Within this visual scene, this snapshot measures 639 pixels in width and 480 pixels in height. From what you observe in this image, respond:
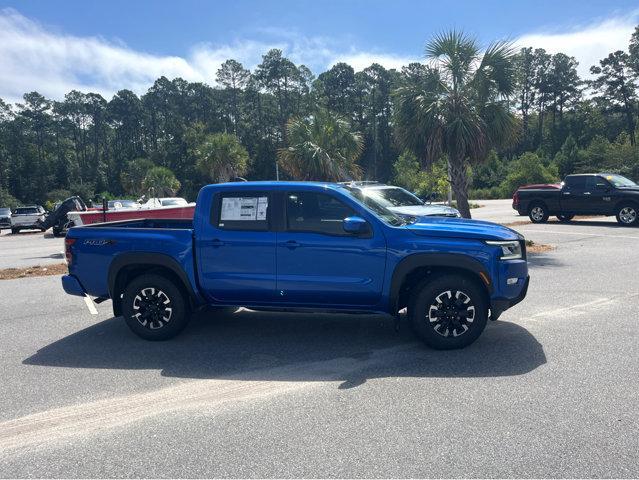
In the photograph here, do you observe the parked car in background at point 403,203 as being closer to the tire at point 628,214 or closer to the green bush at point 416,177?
the tire at point 628,214

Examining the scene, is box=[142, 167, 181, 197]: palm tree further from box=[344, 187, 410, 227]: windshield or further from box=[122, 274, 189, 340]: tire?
box=[344, 187, 410, 227]: windshield

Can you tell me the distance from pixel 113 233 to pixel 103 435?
291 centimetres

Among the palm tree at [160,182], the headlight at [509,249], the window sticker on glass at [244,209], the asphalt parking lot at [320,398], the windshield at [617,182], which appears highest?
the palm tree at [160,182]

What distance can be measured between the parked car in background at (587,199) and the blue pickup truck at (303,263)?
51.1 ft

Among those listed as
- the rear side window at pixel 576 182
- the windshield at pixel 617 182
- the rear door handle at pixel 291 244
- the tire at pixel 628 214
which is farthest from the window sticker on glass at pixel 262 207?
the windshield at pixel 617 182

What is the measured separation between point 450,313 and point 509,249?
901 millimetres

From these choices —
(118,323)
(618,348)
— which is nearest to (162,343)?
(118,323)

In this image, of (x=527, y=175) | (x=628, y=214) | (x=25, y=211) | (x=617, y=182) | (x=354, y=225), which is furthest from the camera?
(x=527, y=175)

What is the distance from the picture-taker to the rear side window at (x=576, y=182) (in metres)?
20.1

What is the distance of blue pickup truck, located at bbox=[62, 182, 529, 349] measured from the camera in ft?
18.5

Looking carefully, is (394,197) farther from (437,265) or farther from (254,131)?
(254,131)

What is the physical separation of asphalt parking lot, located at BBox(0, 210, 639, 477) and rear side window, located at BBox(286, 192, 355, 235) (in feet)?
4.23

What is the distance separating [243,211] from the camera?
6.10 meters

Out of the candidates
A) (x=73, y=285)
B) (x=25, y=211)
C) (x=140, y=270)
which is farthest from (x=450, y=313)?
(x=25, y=211)
